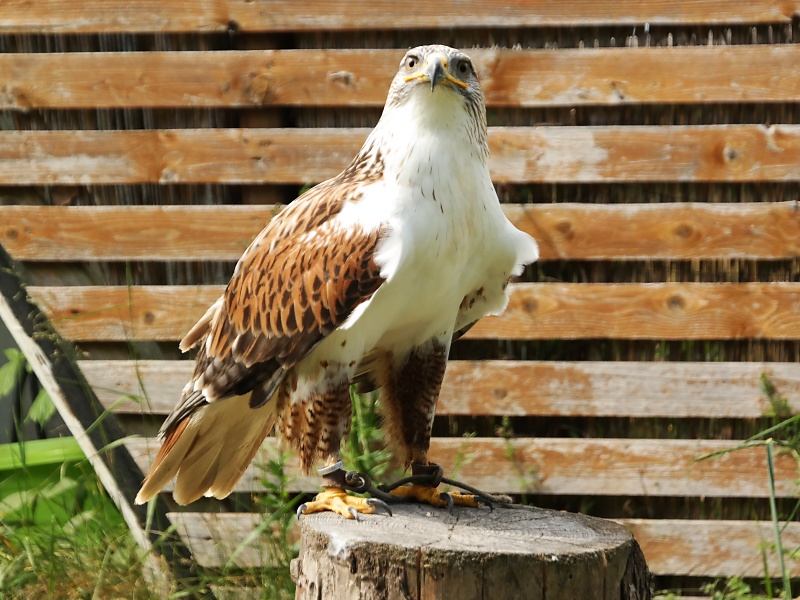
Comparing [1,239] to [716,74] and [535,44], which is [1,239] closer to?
[535,44]

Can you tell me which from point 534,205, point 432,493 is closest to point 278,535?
point 432,493

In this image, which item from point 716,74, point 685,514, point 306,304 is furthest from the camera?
point 685,514

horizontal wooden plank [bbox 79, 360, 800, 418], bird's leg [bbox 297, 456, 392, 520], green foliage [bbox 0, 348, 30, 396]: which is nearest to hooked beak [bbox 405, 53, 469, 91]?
bird's leg [bbox 297, 456, 392, 520]

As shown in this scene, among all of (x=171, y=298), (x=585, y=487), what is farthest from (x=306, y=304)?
(x=585, y=487)

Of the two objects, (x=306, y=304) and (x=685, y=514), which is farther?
(x=685, y=514)

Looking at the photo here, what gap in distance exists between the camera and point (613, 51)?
3334 millimetres

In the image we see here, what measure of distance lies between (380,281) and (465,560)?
25.3 inches

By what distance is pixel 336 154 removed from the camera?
11.3 feet

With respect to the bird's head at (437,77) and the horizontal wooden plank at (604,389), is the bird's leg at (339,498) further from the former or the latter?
the horizontal wooden plank at (604,389)

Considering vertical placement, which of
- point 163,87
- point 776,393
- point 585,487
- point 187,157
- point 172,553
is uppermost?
point 163,87

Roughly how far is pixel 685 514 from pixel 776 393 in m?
0.58

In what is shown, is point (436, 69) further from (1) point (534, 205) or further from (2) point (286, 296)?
(1) point (534, 205)

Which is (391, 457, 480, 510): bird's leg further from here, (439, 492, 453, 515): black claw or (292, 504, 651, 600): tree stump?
(292, 504, 651, 600): tree stump

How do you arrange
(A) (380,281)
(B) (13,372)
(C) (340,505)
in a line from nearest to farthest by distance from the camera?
(A) (380,281), (C) (340,505), (B) (13,372)
